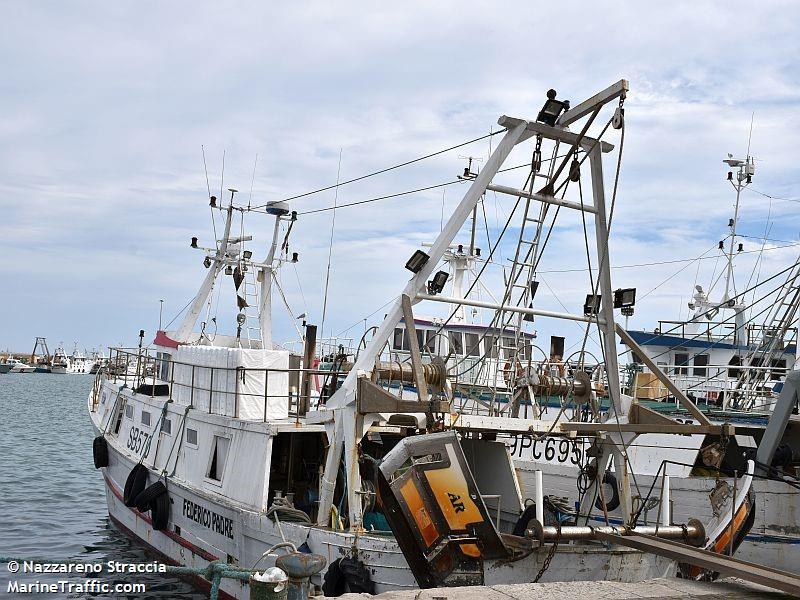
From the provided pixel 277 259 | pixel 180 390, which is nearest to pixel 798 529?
pixel 180 390

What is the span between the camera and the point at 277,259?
2138 cm

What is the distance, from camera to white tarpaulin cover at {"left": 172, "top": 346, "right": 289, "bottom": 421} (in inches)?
546

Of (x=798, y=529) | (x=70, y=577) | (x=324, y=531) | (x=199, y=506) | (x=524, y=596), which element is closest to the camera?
(x=524, y=596)

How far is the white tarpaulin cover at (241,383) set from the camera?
13859 mm

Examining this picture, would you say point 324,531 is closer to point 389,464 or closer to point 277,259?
point 389,464

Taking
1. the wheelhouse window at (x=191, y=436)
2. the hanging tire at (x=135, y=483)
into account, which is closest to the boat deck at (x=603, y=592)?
the wheelhouse window at (x=191, y=436)

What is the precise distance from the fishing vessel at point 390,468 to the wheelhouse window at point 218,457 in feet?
0.13

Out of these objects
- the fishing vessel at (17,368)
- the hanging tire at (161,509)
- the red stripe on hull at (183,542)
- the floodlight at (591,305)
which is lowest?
the fishing vessel at (17,368)

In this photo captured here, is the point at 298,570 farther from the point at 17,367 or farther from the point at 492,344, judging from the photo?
the point at 17,367

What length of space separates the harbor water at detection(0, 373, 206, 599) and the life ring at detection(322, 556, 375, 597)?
3.87 metres

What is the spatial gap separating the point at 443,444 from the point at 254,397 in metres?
5.73

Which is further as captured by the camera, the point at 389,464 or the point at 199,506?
the point at 199,506

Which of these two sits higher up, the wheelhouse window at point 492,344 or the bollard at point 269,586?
the wheelhouse window at point 492,344

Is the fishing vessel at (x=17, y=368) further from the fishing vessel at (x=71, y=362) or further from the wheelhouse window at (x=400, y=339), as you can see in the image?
the wheelhouse window at (x=400, y=339)
